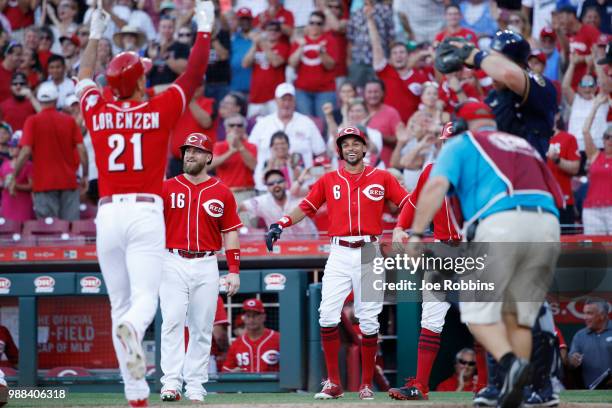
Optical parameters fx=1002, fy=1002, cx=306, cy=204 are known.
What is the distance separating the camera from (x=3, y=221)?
10836 mm

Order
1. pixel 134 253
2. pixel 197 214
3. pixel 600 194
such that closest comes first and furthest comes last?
pixel 134 253
pixel 197 214
pixel 600 194

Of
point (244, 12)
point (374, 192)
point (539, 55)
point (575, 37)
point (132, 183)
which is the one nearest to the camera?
point (132, 183)

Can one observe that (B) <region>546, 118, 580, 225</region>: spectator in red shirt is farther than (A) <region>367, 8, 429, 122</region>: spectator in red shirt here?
No

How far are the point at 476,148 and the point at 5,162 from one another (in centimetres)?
825

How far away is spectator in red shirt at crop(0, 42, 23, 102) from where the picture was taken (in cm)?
1369

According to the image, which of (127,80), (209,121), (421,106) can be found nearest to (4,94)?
(209,121)

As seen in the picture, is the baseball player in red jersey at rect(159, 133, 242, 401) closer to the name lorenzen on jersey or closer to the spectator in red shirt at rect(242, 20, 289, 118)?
the name lorenzen on jersey

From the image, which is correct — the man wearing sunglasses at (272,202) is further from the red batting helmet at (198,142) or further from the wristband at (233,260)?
the red batting helmet at (198,142)

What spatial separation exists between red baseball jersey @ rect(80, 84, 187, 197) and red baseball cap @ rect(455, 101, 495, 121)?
167 centimetres

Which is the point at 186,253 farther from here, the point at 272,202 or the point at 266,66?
the point at 266,66

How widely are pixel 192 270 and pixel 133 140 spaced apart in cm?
189

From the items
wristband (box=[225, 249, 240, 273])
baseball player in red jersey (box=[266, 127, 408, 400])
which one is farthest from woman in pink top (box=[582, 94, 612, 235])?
wristband (box=[225, 249, 240, 273])

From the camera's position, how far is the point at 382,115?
1205 cm

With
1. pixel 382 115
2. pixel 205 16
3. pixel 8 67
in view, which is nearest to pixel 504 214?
pixel 205 16
